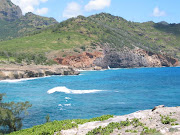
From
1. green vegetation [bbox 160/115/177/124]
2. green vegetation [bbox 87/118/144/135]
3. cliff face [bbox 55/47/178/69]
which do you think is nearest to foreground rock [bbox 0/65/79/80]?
cliff face [bbox 55/47/178/69]

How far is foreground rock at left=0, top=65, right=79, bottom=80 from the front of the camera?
76.4 metres

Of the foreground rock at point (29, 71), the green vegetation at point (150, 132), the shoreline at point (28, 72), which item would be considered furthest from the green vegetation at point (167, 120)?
the foreground rock at point (29, 71)

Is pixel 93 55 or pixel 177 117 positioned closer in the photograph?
pixel 177 117

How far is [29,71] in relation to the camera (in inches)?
3307

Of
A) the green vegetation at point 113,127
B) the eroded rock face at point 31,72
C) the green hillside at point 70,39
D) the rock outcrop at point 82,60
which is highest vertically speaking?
the green hillside at point 70,39

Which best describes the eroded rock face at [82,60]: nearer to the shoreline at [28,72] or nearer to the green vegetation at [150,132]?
the shoreline at [28,72]

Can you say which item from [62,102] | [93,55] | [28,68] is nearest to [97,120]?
[62,102]

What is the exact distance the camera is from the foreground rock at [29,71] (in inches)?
3008

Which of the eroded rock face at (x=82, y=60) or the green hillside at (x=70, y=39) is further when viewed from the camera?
the green hillside at (x=70, y=39)

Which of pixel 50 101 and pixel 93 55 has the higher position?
pixel 93 55

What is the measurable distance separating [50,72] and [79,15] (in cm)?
9737

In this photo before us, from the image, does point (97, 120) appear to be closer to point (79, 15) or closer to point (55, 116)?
point (55, 116)

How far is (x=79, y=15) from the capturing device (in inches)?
7146

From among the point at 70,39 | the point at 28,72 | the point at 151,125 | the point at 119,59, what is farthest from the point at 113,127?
the point at 70,39
